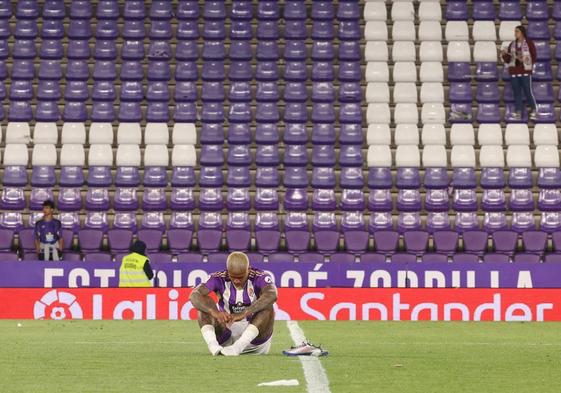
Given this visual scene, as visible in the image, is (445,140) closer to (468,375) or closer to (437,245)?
(437,245)

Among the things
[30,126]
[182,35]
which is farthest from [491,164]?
[30,126]

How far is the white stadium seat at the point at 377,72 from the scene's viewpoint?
2898 centimetres

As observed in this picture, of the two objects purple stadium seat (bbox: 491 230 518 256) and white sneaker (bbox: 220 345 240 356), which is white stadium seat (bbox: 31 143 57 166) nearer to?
purple stadium seat (bbox: 491 230 518 256)

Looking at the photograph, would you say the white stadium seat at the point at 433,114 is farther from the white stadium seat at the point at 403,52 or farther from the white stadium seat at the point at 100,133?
the white stadium seat at the point at 100,133

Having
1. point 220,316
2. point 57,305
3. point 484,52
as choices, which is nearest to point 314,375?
point 220,316

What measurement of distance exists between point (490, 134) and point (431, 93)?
68.9 inches

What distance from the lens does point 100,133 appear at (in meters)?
27.4

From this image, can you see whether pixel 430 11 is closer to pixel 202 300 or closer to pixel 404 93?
pixel 404 93

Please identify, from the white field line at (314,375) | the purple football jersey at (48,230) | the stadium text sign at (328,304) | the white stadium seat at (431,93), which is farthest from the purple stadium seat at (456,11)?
the white field line at (314,375)

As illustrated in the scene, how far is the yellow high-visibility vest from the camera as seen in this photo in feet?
70.8

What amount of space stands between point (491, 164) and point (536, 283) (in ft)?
14.9

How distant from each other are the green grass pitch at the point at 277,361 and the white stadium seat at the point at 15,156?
27.0ft

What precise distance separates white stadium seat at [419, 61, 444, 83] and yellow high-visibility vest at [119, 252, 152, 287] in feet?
32.2

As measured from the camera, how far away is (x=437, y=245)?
25.5 metres
